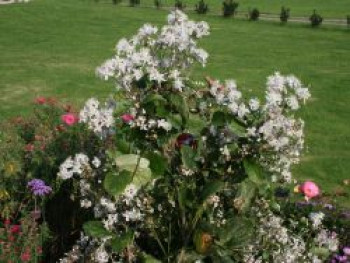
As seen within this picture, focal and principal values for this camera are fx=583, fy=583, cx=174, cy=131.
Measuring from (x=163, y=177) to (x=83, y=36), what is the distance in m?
19.9

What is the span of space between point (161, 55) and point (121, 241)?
122 centimetres

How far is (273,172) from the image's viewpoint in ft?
13.0

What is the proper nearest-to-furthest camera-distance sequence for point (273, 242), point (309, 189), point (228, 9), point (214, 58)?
point (273, 242) → point (309, 189) → point (214, 58) → point (228, 9)

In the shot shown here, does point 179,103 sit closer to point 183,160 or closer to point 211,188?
point 183,160

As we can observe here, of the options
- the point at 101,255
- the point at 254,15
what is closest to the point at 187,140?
the point at 101,255

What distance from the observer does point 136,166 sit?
3.54m

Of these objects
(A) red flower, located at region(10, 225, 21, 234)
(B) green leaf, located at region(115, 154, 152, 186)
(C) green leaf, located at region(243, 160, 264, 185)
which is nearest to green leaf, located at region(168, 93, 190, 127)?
(B) green leaf, located at region(115, 154, 152, 186)

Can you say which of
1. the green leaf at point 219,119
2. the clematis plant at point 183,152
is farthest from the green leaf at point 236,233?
the green leaf at point 219,119

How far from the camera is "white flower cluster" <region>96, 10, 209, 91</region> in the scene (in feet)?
11.6

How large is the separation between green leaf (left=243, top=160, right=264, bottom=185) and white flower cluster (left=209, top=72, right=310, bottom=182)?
0.11 metres

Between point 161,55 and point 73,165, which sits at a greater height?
point 161,55

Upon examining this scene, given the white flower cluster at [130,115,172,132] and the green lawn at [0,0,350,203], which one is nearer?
the white flower cluster at [130,115,172,132]

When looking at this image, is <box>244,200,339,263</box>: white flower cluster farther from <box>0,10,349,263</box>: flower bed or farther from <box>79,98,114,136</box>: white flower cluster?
<box>79,98,114,136</box>: white flower cluster

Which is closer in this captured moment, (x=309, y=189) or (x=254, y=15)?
(x=309, y=189)
